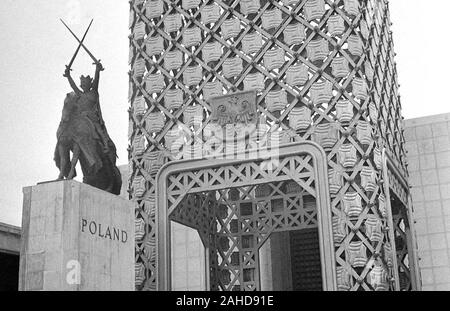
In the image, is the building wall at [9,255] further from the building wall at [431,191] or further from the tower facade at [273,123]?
the building wall at [431,191]

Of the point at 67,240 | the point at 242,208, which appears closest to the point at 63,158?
the point at 67,240

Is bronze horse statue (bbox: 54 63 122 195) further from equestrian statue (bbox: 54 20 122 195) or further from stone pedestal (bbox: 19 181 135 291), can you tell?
stone pedestal (bbox: 19 181 135 291)

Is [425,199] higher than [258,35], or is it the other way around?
[258,35]

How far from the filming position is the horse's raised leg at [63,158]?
576 inches

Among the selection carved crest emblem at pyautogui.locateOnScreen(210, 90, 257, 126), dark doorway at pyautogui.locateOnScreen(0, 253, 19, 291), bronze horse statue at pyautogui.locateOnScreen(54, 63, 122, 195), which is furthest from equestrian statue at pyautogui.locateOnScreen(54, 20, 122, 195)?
dark doorway at pyautogui.locateOnScreen(0, 253, 19, 291)

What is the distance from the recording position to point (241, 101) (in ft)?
59.2

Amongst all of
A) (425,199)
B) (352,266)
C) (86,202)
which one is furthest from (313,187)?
(425,199)

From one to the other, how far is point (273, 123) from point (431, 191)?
26.8 ft

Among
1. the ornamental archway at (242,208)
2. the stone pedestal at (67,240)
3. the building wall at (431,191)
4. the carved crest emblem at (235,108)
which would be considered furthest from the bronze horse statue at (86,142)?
the building wall at (431,191)

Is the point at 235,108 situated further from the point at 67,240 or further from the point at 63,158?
the point at 67,240

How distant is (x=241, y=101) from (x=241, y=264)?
5.30 meters

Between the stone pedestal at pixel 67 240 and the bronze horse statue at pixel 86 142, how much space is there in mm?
703
